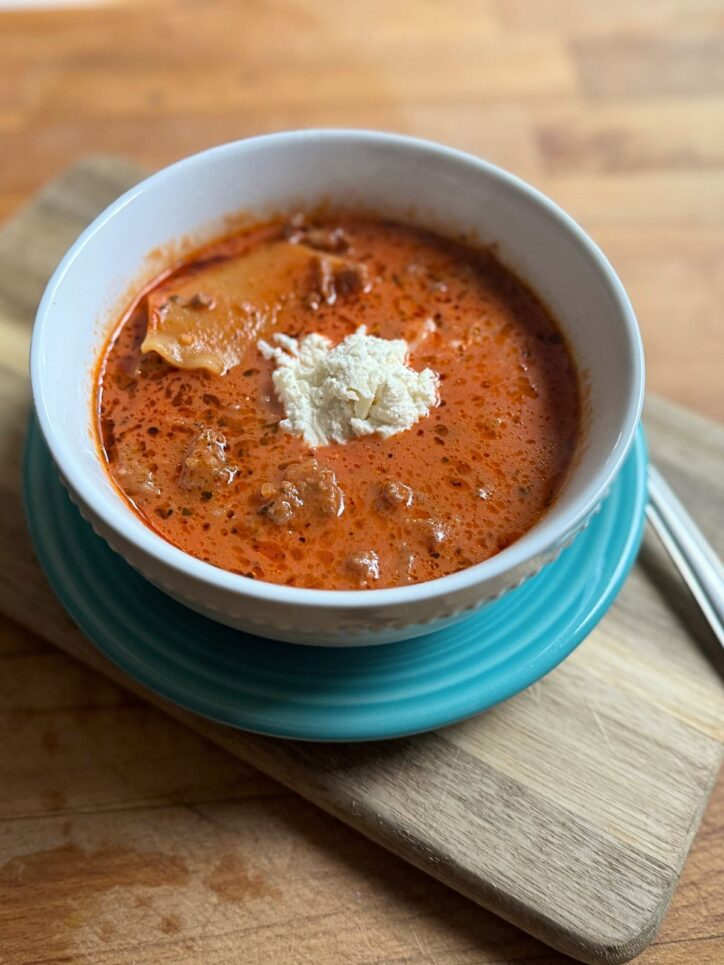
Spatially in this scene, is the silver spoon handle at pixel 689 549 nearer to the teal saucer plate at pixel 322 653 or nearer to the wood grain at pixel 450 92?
the teal saucer plate at pixel 322 653

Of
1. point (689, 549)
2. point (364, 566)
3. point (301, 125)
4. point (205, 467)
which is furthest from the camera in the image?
point (301, 125)

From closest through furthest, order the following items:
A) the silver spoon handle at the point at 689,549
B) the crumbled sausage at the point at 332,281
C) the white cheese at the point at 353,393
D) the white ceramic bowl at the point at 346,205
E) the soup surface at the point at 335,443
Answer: the white ceramic bowl at the point at 346,205
the soup surface at the point at 335,443
the white cheese at the point at 353,393
the silver spoon handle at the point at 689,549
the crumbled sausage at the point at 332,281

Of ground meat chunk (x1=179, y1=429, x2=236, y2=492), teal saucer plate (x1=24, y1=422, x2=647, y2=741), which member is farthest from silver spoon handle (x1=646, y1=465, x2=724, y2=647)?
ground meat chunk (x1=179, y1=429, x2=236, y2=492)

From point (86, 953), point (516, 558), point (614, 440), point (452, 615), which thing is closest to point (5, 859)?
point (86, 953)

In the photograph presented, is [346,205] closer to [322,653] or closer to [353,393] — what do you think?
[353,393]

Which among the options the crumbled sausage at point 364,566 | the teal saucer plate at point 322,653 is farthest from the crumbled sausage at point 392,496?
the teal saucer plate at point 322,653

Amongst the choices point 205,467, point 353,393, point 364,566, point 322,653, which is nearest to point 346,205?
point 353,393
